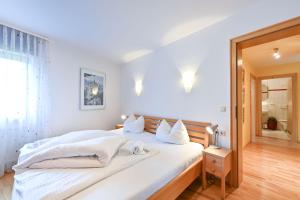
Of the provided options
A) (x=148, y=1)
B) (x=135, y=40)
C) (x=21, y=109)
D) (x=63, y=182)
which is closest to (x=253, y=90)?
(x=135, y=40)

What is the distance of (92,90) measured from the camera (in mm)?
3742

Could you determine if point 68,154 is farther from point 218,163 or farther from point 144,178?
point 218,163

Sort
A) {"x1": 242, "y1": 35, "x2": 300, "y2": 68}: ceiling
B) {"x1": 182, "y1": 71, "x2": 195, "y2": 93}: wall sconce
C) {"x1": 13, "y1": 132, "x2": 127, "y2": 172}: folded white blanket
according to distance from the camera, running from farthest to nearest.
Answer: {"x1": 242, "y1": 35, "x2": 300, "y2": 68}: ceiling
{"x1": 182, "y1": 71, "x2": 195, "y2": 93}: wall sconce
{"x1": 13, "y1": 132, "x2": 127, "y2": 172}: folded white blanket

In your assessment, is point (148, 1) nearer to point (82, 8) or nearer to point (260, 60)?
point (82, 8)

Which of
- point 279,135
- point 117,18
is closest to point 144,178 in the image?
point 117,18

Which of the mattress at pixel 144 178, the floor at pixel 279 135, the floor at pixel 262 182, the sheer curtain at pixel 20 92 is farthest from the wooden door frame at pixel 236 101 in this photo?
the floor at pixel 279 135

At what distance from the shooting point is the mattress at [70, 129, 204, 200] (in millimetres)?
1162

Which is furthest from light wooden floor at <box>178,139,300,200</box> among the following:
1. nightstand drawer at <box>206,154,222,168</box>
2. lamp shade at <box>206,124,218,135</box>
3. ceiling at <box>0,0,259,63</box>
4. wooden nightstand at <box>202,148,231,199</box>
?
ceiling at <box>0,0,259,63</box>

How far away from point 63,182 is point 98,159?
0.39m

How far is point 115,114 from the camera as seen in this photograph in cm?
440

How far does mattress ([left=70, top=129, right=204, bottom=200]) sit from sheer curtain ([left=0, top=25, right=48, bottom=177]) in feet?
7.54

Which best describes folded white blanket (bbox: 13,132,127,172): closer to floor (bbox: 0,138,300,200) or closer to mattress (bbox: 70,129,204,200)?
mattress (bbox: 70,129,204,200)

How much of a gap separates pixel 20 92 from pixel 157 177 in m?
2.79

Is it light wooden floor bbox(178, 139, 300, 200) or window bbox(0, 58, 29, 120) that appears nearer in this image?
light wooden floor bbox(178, 139, 300, 200)
